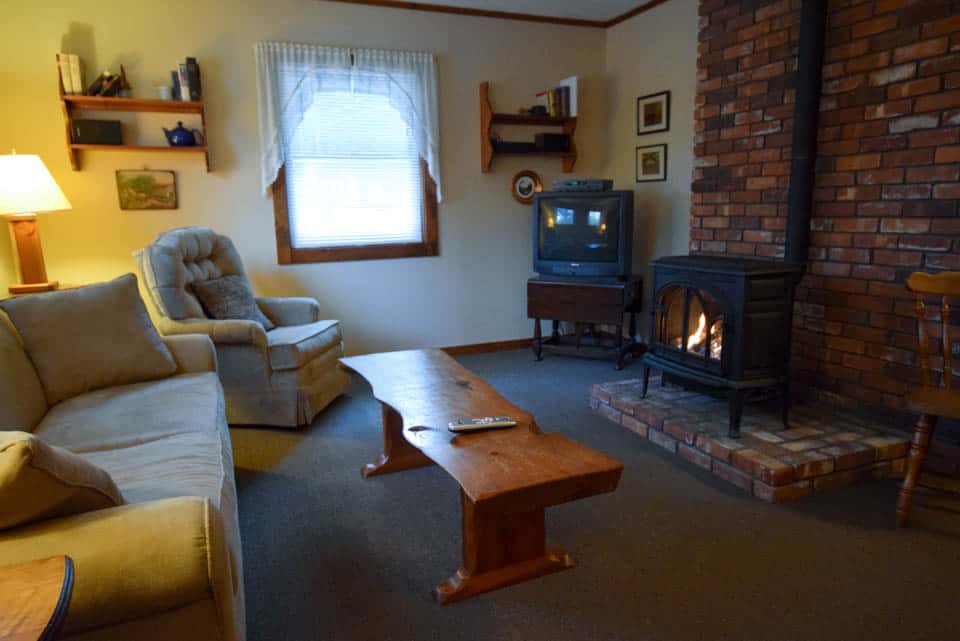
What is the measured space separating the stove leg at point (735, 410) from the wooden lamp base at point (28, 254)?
11.5ft

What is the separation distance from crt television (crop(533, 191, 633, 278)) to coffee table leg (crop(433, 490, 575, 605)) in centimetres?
259

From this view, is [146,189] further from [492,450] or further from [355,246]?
[492,450]

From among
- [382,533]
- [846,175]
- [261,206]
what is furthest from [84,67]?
[846,175]

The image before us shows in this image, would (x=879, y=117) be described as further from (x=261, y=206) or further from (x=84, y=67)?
(x=84, y=67)

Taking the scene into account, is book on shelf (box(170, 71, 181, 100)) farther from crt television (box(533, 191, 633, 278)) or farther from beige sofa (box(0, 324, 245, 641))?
beige sofa (box(0, 324, 245, 641))

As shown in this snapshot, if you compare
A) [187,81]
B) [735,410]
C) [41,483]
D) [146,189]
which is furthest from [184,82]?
[735,410]

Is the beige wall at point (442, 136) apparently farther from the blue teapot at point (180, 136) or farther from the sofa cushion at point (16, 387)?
the sofa cushion at point (16, 387)

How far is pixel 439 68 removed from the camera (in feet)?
14.1

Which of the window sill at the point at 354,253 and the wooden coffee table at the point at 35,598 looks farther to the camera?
the window sill at the point at 354,253

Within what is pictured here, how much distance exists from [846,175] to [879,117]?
0.89 feet

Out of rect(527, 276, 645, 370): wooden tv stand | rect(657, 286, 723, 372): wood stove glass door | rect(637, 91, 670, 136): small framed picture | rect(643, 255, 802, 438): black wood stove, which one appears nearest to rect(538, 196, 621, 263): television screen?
rect(527, 276, 645, 370): wooden tv stand

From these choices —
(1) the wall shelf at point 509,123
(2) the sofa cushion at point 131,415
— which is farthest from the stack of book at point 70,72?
(1) the wall shelf at point 509,123

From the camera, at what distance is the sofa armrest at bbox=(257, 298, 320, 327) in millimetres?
3688

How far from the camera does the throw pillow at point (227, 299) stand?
332 cm
